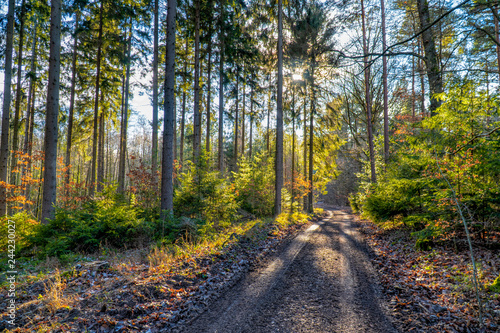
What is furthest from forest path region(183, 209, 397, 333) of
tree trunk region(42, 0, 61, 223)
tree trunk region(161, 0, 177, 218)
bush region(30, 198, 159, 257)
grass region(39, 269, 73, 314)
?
tree trunk region(42, 0, 61, 223)

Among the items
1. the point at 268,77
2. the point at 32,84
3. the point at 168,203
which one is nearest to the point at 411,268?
the point at 168,203

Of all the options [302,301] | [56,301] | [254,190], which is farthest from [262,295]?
[254,190]

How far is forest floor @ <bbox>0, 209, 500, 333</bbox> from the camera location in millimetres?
3322

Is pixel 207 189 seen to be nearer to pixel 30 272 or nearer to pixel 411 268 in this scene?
pixel 30 272

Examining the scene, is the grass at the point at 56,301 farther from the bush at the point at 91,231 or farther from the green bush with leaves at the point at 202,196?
the green bush with leaves at the point at 202,196

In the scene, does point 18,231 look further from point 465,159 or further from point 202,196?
point 465,159

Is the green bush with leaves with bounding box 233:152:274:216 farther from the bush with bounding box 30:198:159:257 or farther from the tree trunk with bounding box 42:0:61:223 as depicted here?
the tree trunk with bounding box 42:0:61:223

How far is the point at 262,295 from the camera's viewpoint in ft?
14.3

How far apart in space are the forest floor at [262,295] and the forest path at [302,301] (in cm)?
2

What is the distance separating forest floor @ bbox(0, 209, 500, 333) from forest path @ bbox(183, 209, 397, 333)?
0.06 feet

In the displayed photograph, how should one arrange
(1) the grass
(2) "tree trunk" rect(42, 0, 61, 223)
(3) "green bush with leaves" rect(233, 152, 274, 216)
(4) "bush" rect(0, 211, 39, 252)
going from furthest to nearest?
(3) "green bush with leaves" rect(233, 152, 274, 216) < (2) "tree trunk" rect(42, 0, 61, 223) < (4) "bush" rect(0, 211, 39, 252) < (1) the grass

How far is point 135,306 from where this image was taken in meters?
3.64

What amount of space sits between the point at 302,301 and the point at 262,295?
0.78 metres

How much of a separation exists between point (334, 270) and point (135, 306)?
4.60 m
